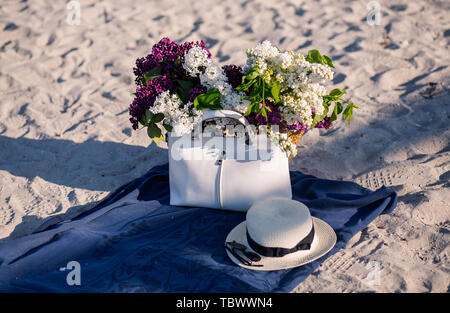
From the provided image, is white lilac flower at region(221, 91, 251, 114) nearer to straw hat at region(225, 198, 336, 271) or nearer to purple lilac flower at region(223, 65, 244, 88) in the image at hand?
purple lilac flower at region(223, 65, 244, 88)

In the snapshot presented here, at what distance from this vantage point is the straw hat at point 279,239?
2.15 meters

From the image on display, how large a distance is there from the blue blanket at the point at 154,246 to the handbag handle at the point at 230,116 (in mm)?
563

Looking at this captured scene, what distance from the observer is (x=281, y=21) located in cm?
556

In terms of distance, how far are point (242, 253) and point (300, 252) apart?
1.05 feet

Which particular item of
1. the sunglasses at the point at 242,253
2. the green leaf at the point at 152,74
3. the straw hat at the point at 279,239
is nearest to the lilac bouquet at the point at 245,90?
the green leaf at the point at 152,74

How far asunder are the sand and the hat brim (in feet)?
0.43

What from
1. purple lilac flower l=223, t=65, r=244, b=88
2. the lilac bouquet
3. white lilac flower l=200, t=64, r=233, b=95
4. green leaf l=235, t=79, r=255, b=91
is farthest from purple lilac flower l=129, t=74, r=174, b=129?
green leaf l=235, t=79, r=255, b=91

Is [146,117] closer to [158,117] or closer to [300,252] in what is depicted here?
[158,117]

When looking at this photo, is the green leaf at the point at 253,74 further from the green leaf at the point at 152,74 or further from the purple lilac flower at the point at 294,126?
the green leaf at the point at 152,74

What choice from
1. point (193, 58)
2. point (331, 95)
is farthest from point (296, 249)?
point (193, 58)

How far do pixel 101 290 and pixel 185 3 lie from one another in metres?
5.00

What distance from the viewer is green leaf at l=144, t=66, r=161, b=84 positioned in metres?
2.71

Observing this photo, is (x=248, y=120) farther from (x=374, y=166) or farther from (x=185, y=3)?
(x=185, y=3)

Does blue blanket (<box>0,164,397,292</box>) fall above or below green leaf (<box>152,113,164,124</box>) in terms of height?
below
